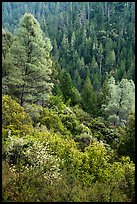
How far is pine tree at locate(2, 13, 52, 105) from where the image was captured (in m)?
25.2

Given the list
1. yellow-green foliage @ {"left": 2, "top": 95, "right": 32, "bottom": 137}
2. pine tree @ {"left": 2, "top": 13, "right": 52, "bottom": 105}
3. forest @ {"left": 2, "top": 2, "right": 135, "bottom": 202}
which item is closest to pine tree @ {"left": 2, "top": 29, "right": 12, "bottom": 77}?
forest @ {"left": 2, "top": 2, "right": 135, "bottom": 202}

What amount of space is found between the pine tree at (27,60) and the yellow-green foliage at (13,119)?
3536 millimetres

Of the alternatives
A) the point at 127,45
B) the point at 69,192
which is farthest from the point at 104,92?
the point at 127,45

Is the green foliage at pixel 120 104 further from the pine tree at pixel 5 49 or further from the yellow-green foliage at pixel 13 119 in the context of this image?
the yellow-green foliage at pixel 13 119

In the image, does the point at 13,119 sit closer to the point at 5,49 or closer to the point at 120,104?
the point at 5,49

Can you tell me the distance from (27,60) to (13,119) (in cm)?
629

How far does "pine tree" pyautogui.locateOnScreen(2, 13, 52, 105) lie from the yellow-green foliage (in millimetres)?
3536

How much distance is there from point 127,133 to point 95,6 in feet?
374

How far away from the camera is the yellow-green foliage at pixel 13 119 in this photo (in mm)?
20087

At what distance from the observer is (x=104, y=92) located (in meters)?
44.7

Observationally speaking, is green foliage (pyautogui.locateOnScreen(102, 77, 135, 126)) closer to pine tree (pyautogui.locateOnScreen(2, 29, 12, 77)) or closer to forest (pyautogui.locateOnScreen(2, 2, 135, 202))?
forest (pyautogui.locateOnScreen(2, 2, 135, 202))

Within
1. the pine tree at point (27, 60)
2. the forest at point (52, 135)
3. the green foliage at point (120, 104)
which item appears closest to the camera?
the forest at point (52, 135)

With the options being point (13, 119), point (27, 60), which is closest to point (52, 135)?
point (13, 119)

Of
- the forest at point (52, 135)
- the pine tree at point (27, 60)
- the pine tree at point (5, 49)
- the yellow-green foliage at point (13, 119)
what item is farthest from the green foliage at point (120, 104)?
the yellow-green foliage at point (13, 119)
